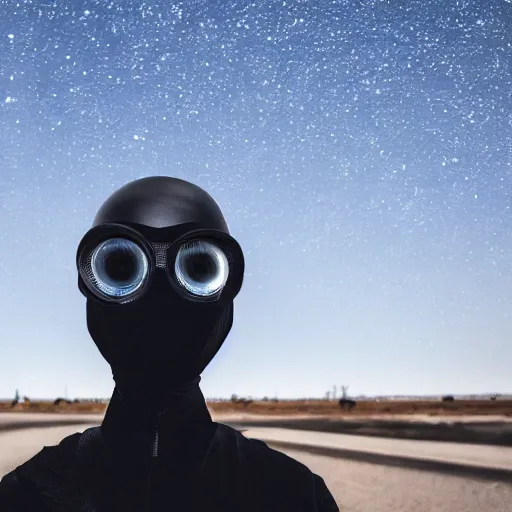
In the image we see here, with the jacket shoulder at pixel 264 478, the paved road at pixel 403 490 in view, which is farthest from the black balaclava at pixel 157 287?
the paved road at pixel 403 490

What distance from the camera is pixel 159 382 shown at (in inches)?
61.7

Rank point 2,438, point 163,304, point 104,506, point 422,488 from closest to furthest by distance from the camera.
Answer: point 104,506 → point 163,304 → point 422,488 → point 2,438

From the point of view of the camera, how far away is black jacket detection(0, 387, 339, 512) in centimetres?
148

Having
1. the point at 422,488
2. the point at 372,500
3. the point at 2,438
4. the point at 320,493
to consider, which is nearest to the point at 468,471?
the point at 422,488

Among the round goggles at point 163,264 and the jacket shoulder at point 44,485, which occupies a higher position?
the round goggles at point 163,264

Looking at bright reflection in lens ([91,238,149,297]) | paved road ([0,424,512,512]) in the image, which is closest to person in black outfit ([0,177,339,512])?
bright reflection in lens ([91,238,149,297])

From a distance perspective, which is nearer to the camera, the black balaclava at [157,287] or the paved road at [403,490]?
the black balaclava at [157,287]

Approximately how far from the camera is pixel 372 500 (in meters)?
9.32

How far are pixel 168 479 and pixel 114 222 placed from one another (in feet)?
2.30

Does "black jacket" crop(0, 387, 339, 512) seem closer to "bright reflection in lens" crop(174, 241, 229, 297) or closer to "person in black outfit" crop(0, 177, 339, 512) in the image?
"person in black outfit" crop(0, 177, 339, 512)

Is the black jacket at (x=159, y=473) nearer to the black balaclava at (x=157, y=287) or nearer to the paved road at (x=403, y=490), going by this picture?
the black balaclava at (x=157, y=287)

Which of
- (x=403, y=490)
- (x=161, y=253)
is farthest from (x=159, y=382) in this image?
(x=403, y=490)

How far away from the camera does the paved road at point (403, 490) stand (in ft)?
29.2

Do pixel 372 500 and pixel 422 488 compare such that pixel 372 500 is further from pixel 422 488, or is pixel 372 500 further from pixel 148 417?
pixel 148 417
